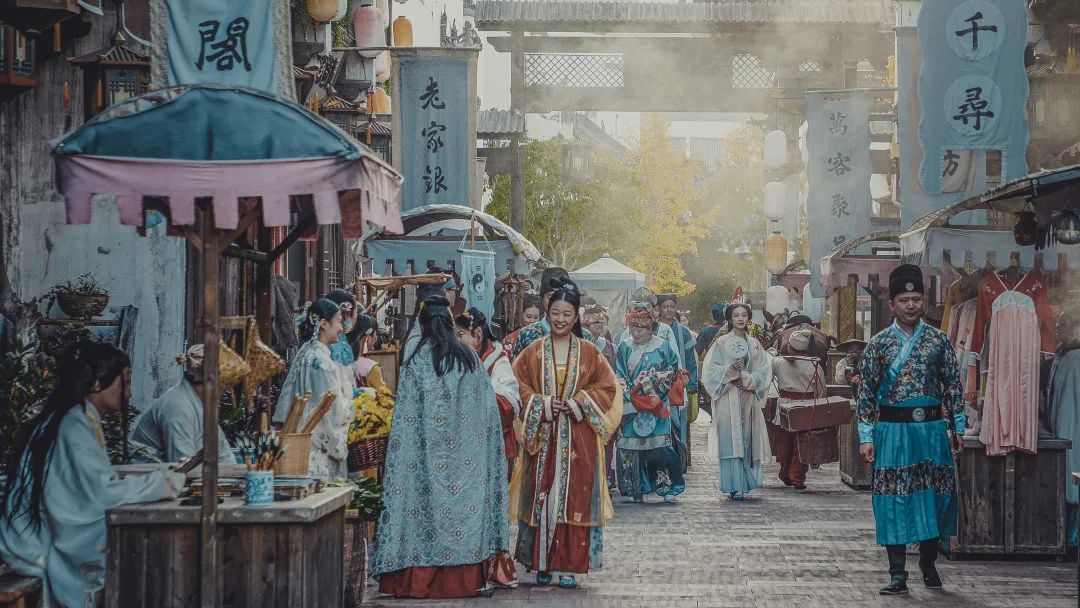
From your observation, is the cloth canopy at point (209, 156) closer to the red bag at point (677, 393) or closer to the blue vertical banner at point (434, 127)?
the red bag at point (677, 393)

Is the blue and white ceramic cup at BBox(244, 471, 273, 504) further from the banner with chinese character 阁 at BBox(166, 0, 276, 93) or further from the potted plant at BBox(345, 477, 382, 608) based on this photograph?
the banner with chinese character 阁 at BBox(166, 0, 276, 93)

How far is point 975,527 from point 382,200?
5.91 m

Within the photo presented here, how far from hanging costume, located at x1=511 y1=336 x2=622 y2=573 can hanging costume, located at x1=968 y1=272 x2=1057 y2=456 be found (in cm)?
309

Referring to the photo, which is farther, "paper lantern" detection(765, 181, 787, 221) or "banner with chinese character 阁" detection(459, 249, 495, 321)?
"paper lantern" detection(765, 181, 787, 221)

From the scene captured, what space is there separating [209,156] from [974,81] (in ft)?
32.4

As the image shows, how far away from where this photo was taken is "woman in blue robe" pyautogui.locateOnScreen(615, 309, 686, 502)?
1411 cm

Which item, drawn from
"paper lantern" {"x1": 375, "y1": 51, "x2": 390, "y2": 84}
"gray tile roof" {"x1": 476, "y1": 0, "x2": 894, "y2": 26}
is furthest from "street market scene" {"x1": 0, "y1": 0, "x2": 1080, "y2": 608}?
"gray tile roof" {"x1": 476, "y1": 0, "x2": 894, "y2": 26}

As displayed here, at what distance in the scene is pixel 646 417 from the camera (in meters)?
14.4

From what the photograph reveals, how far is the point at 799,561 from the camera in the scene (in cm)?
1066

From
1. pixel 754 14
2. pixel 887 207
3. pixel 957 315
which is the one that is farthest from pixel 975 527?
pixel 887 207

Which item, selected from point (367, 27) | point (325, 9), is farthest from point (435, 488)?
point (367, 27)

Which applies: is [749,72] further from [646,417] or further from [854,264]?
[646,417]

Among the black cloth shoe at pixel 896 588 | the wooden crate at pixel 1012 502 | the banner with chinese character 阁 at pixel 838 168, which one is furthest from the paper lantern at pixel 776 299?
the black cloth shoe at pixel 896 588

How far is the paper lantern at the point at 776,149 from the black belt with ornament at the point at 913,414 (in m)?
19.9
